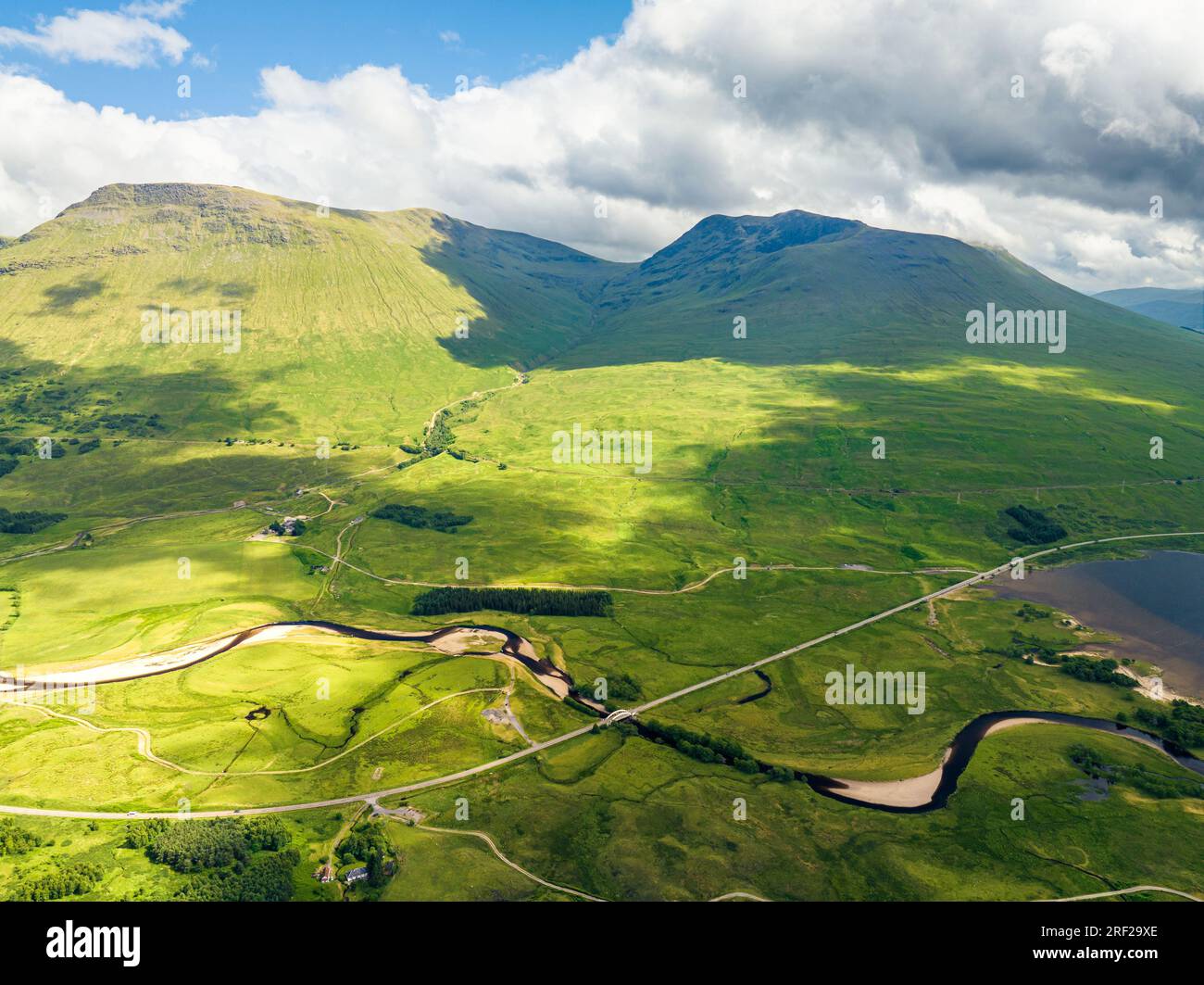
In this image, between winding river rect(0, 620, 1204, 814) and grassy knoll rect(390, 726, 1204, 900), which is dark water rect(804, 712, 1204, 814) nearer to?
winding river rect(0, 620, 1204, 814)

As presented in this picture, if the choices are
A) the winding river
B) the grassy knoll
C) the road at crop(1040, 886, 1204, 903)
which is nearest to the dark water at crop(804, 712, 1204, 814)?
the winding river

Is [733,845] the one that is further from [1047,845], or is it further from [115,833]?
[115,833]

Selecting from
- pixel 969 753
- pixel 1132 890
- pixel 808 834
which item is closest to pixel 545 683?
pixel 808 834

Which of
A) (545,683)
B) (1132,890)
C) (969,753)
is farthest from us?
(545,683)

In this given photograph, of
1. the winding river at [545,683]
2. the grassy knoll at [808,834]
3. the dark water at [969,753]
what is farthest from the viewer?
the winding river at [545,683]

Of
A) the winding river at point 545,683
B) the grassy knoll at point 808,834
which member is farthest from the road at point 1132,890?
the winding river at point 545,683

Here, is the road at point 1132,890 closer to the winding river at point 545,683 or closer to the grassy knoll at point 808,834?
the grassy knoll at point 808,834

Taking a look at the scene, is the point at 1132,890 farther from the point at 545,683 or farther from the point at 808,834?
the point at 545,683

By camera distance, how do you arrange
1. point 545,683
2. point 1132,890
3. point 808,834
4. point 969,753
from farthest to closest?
point 545,683 → point 969,753 → point 808,834 → point 1132,890
